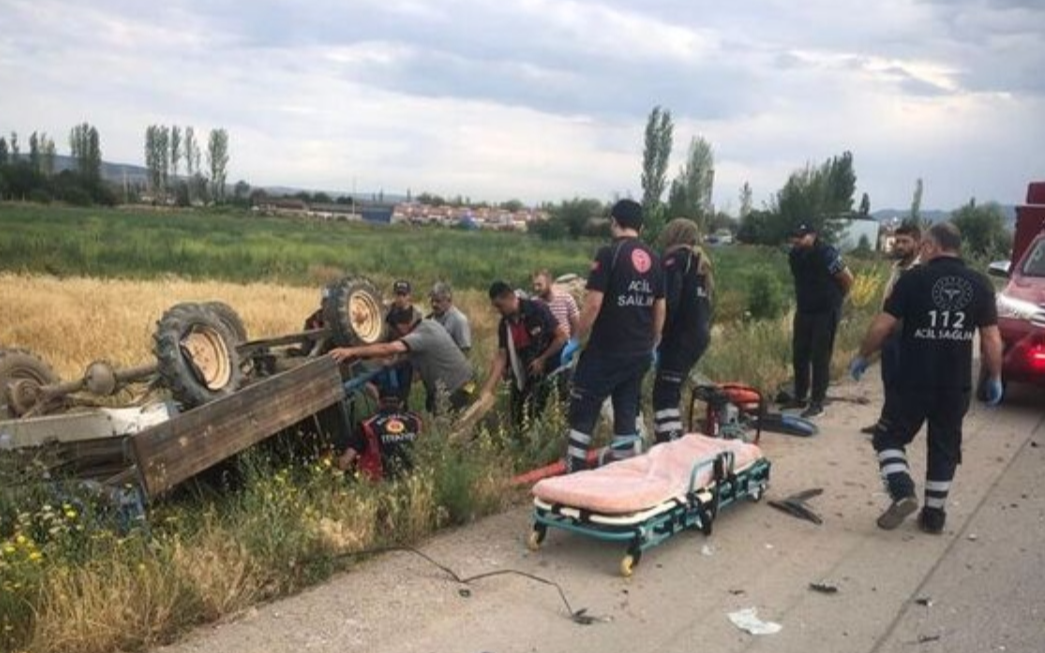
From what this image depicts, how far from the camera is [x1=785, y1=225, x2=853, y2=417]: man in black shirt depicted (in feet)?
30.2

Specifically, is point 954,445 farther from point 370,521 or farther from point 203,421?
point 203,421

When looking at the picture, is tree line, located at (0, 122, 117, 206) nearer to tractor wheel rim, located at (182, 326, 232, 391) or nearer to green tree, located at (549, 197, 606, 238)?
green tree, located at (549, 197, 606, 238)

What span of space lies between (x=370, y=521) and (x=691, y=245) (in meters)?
3.33

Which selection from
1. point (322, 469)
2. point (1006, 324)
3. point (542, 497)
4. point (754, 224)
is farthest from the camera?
point (754, 224)

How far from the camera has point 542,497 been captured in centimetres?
529

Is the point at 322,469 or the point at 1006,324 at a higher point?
the point at 1006,324

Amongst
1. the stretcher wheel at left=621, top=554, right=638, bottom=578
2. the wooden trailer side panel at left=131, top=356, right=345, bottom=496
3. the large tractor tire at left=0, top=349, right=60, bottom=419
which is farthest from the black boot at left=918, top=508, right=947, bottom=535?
the large tractor tire at left=0, top=349, right=60, bottom=419

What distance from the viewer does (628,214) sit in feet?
20.6

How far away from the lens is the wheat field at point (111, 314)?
1288cm

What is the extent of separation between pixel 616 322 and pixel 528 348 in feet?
6.23

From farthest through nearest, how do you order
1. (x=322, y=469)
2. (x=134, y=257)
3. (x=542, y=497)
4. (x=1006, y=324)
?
1. (x=134, y=257)
2. (x=1006, y=324)
3. (x=322, y=469)
4. (x=542, y=497)

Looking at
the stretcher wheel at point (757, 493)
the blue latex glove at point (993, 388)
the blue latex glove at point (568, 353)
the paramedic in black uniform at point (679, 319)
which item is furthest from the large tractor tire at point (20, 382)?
the blue latex glove at point (993, 388)

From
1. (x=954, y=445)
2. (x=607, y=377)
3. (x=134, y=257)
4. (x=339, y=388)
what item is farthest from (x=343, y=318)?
(x=134, y=257)

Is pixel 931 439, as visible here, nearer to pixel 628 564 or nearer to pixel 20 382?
pixel 628 564
